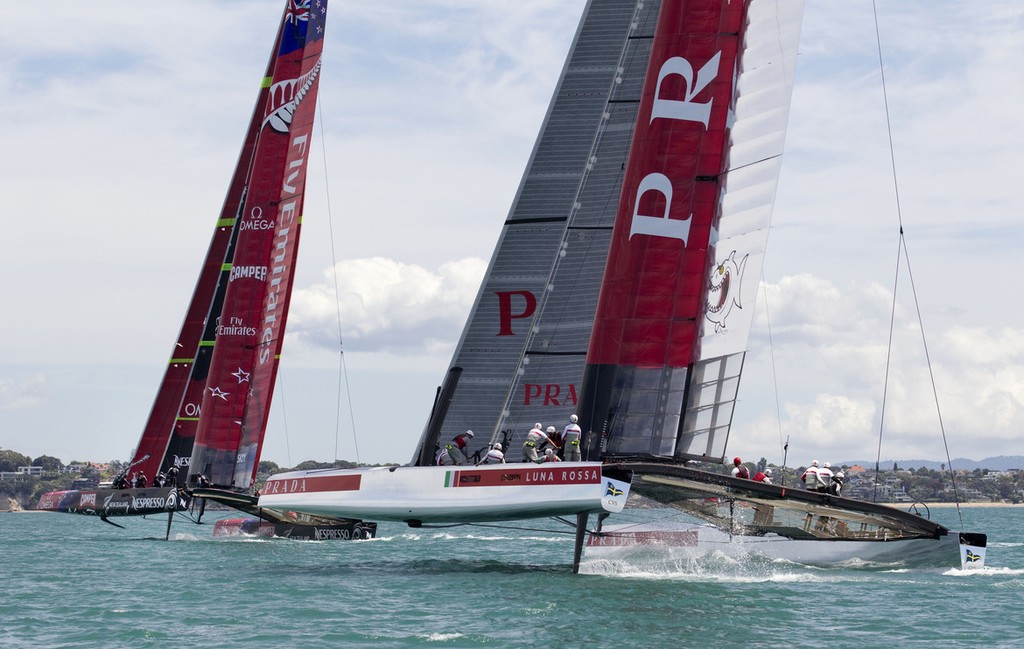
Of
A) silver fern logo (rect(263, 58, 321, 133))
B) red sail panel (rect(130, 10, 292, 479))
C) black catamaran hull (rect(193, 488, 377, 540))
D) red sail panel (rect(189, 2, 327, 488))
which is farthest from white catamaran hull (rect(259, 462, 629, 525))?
red sail panel (rect(130, 10, 292, 479))

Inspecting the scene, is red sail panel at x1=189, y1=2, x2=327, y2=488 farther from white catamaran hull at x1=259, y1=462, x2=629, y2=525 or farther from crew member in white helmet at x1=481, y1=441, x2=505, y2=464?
crew member in white helmet at x1=481, y1=441, x2=505, y2=464

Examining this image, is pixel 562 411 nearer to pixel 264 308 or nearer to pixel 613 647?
pixel 613 647

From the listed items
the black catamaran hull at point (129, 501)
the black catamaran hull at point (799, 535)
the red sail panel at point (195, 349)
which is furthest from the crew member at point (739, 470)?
the red sail panel at point (195, 349)

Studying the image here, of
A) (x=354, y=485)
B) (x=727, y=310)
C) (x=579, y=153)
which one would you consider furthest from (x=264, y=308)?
(x=727, y=310)

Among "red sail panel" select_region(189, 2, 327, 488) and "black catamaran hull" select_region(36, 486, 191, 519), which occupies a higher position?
"red sail panel" select_region(189, 2, 327, 488)

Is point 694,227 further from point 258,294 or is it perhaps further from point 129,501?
point 129,501

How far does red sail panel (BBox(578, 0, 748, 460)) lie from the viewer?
20.0m

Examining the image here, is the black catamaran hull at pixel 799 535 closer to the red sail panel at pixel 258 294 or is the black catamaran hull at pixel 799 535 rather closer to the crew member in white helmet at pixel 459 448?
the crew member in white helmet at pixel 459 448

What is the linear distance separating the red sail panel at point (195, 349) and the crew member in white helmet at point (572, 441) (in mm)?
20167

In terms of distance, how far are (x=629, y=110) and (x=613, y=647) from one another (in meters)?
12.1

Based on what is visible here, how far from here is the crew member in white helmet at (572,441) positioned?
1941 centimetres

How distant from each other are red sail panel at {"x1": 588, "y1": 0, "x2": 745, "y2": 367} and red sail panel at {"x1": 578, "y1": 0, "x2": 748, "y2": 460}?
0.01m

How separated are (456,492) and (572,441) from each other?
176cm

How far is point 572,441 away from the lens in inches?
765
